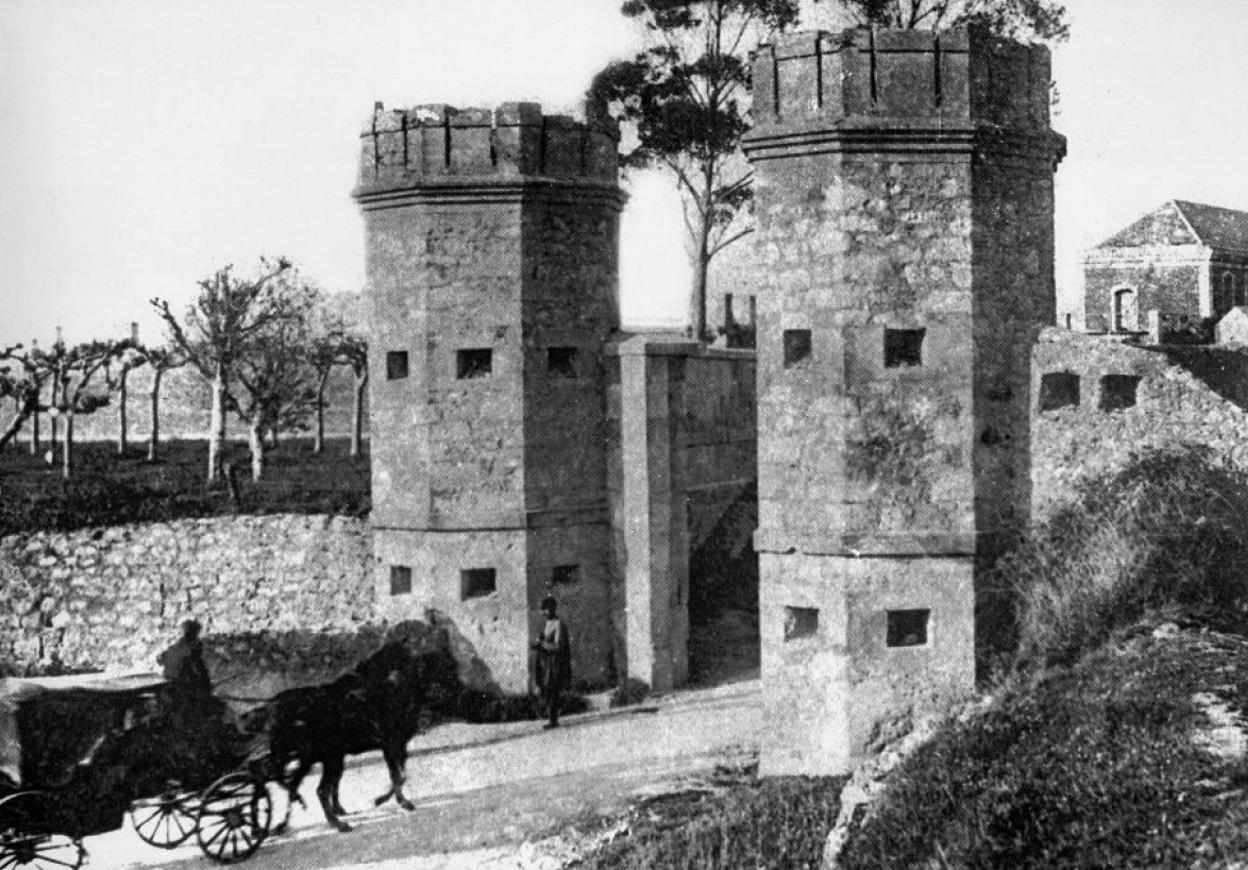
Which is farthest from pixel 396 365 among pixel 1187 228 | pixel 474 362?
pixel 1187 228

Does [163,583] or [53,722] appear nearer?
[53,722]

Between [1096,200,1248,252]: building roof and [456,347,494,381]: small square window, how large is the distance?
28273mm

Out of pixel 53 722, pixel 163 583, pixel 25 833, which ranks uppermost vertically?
pixel 163 583

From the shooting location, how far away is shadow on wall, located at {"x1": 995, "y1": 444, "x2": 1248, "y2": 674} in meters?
11.1

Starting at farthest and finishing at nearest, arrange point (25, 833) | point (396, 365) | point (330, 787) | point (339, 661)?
point (396, 365), point (339, 661), point (330, 787), point (25, 833)

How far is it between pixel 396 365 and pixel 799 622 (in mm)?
6851

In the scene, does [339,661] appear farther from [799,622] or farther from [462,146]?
[462,146]

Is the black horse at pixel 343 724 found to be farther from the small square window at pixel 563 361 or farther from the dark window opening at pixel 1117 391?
the dark window opening at pixel 1117 391

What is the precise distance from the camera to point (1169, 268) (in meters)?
39.7

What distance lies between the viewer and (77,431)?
41938 millimetres

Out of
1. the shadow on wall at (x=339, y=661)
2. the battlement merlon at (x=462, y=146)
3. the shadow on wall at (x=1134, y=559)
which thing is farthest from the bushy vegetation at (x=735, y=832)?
the battlement merlon at (x=462, y=146)

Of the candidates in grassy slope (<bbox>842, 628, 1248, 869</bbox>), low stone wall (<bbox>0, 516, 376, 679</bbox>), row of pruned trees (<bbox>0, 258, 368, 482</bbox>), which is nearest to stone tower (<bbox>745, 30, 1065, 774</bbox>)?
grassy slope (<bbox>842, 628, 1248, 869</bbox>)

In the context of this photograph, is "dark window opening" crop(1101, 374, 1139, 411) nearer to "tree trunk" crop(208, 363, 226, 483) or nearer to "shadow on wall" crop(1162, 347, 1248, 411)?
"shadow on wall" crop(1162, 347, 1248, 411)

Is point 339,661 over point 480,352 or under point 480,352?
under
